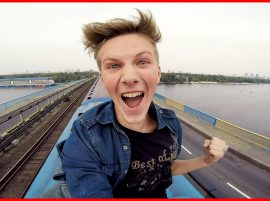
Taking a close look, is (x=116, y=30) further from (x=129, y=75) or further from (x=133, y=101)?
(x=133, y=101)

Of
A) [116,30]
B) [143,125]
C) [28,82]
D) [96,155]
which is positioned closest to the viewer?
[96,155]

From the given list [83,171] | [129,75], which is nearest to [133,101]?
[129,75]

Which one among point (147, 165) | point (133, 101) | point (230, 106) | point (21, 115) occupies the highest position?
point (133, 101)

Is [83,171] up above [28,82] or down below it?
above

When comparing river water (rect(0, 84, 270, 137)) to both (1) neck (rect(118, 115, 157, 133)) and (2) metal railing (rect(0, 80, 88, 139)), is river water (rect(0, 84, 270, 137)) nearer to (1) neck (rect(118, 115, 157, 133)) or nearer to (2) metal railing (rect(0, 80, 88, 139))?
(2) metal railing (rect(0, 80, 88, 139))

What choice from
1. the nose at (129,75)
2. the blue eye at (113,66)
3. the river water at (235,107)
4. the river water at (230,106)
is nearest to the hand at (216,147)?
the nose at (129,75)

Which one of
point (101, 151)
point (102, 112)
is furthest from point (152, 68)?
point (101, 151)
